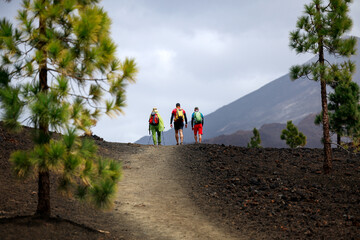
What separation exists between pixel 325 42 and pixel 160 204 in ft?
29.5

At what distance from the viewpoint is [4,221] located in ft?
23.7

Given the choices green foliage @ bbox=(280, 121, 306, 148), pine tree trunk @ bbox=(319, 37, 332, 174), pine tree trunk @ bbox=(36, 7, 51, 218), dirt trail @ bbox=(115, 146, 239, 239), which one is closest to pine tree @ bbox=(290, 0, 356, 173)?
pine tree trunk @ bbox=(319, 37, 332, 174)

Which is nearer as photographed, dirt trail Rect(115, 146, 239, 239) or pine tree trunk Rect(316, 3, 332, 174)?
dirt trail Rect(115, 146, 239, 239)

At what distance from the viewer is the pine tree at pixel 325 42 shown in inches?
511

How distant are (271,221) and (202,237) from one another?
92.9 inches

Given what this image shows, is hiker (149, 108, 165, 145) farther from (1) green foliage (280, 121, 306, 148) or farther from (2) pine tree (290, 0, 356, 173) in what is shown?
(1) green foliage (280, 121, 306, 148)

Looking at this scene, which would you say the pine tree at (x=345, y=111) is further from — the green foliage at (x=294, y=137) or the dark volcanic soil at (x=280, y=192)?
the green foliage at (x=294, y=137)

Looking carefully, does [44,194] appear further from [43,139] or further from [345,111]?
[345,111]

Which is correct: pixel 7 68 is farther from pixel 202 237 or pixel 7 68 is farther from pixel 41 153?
pixel 202 237

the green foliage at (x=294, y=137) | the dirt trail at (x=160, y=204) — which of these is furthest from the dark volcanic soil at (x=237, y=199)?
the green foliage at (x=294, y=137)

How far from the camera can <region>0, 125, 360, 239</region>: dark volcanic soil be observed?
27.9ft

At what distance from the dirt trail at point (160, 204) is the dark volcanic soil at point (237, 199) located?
12cm

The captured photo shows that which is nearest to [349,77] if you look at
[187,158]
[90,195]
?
[187,158]

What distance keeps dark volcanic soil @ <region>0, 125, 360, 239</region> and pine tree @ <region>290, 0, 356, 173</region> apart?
1.97 meters
